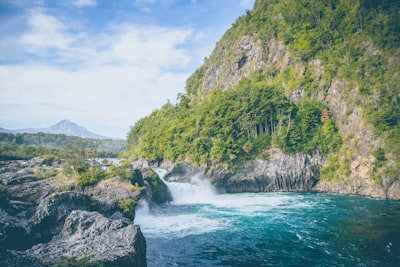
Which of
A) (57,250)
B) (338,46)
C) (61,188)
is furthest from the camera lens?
(338,46)

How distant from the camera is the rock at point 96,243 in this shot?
14919 mm

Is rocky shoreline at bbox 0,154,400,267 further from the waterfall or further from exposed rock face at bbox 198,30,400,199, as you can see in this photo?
the waterfall

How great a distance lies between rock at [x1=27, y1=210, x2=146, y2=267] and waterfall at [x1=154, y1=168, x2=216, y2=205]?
24.3m

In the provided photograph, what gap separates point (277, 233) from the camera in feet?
83.4

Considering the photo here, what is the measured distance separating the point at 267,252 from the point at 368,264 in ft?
21.9

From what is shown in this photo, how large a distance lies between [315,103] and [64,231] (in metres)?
50.1

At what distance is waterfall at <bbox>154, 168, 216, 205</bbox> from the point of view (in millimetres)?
45156

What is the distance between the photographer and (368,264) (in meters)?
18.1

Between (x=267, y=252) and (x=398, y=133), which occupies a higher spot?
(x=398, y=133)

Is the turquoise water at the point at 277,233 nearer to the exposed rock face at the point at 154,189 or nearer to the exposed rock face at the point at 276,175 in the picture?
the exposed rock face at the point at 154,189

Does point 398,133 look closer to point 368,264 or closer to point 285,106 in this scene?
point 285,106

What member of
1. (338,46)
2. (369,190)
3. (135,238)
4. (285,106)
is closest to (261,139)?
(285,106)

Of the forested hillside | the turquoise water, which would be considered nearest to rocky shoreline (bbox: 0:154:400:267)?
the forested hillside

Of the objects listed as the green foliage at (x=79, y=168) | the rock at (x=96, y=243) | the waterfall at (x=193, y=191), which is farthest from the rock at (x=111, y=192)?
the waterfall at (x=193, y=191)
